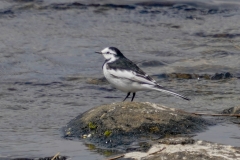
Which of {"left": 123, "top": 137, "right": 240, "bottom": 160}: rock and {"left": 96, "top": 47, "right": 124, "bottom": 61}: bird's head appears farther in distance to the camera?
{"left": 96, "top": 47, "right": 124, "bottom": 61}: bird's head

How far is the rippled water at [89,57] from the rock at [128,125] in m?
0.24

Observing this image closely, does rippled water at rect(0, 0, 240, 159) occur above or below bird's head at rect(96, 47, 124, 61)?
below

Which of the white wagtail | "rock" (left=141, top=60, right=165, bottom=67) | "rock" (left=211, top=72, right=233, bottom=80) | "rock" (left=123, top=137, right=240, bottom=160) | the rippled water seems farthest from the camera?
"rock" (left=141, top=60, right=165, bottom=67)

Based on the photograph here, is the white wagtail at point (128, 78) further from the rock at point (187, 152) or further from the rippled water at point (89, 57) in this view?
the rock at point (187, 152)

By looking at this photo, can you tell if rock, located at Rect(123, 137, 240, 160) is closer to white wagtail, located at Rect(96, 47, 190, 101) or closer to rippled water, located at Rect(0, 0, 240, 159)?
rippled water, located at Rect(0, 0, 240, 159)

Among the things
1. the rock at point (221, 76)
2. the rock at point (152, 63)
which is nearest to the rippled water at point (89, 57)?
the rock at point (152, 63)

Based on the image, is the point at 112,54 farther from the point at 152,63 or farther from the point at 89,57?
the point at 89,57

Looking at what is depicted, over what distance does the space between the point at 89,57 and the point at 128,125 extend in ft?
17.4

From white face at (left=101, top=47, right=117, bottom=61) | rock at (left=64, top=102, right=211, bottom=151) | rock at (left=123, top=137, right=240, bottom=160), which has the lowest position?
rock at (left=64, top=102, right=211, bottom=151)

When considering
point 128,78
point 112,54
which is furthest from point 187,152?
point 112,54

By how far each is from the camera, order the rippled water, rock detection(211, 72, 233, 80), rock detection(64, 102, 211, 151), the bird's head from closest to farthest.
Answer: rock detection(64, 102, 211, 151), the rippled water, the bird's head, rock detection(211, 72, 233, 80)

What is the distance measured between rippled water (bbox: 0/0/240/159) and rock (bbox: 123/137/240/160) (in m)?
0.67

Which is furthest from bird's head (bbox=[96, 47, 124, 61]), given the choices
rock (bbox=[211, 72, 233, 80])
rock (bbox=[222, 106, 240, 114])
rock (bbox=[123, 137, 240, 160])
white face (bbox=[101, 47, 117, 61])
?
rock (bbox=[123, 137, 240, 160])

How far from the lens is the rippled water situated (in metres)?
7.95
